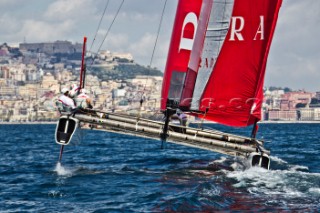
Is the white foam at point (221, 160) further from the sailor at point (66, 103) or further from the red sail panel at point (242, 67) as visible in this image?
the sailor at point (66, 103)

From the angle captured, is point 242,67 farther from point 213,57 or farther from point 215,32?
point 215,32

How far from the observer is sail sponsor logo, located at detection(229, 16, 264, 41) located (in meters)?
17.1

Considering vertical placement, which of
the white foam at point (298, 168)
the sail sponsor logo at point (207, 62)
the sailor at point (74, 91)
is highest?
the sail sponsor logo at point (207, 62)

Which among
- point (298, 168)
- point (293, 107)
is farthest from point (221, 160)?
point (293, 107)

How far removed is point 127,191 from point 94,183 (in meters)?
1.27

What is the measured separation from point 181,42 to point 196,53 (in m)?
0.48

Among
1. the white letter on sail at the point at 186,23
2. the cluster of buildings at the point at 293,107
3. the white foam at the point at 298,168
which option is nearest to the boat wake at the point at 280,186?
the white foam at the point at 298,168

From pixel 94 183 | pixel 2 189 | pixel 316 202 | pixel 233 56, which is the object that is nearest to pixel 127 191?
Result: pixel 94 183

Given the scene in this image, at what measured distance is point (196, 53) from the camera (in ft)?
56.2

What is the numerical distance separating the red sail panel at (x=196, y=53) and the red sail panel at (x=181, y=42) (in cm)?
11

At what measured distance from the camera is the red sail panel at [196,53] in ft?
55.9

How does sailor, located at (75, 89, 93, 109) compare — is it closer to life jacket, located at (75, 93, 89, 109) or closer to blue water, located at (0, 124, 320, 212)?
life jacket, located at (75, 93, 89, 109)

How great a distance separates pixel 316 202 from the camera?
12.2 metres

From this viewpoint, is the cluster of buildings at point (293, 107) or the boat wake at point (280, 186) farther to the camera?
the cluster of buildings at point (293, 107)
